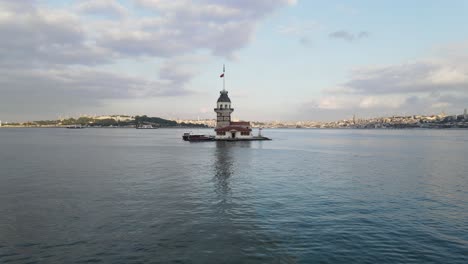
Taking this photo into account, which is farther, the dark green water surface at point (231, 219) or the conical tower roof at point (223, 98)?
the conical tower roof at point (223, 98)

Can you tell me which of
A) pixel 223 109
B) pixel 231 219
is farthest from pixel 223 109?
pixel 231 219

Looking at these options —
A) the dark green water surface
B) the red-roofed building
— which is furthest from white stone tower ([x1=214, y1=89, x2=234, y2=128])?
the dark green water surface

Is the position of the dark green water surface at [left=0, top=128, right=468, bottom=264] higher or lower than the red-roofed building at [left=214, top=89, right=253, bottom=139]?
lower

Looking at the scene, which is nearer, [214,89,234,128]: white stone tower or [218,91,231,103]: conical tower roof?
[214,89,234,128]: white stone tower

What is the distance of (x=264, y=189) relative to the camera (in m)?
30.0

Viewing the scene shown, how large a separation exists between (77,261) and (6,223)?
8.51 metres

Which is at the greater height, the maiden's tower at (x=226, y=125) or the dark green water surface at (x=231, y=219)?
the maiden's tower at (x=226, y=125)

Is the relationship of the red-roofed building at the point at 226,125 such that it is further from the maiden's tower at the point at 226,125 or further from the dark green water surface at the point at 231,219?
the dark green water surface at the point at 231,219

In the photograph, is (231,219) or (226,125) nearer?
(231,219)

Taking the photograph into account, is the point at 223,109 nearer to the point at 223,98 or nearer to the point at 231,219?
the point at 223,98

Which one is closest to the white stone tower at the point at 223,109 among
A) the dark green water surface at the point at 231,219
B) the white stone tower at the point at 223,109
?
the white stone tower at the point at 223,109

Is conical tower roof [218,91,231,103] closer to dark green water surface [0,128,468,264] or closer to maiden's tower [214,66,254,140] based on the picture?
maiden's tower [214,66,254,140]

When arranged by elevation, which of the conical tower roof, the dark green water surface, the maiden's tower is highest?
the conical tower roof

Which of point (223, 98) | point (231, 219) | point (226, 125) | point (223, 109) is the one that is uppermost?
point (223, 98)
